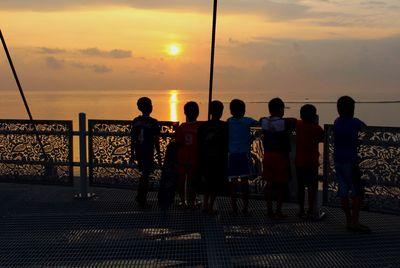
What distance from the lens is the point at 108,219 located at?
20.7 feet

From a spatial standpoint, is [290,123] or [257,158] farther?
[257,158]

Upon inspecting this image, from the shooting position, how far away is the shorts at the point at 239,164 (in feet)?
20.5

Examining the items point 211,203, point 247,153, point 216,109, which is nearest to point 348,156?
point 247,153

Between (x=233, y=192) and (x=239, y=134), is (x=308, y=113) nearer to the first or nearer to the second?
(x=239, y=134)

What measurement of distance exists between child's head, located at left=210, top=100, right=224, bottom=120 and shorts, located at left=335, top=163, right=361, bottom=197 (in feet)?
4.94

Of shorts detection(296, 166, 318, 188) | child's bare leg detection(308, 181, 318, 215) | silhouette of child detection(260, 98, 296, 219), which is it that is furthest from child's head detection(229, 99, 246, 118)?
child's bare leg detection(308, 181, 318, 215)

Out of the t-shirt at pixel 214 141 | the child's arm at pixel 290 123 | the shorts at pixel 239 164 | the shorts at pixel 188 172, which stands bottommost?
the shorts at pixel 188 172

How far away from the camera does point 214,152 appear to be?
6.33 meters

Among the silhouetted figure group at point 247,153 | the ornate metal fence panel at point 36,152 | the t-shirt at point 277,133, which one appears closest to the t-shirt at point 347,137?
the silhouetted figure group at point 247,153

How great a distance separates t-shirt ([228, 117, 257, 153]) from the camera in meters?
6.23

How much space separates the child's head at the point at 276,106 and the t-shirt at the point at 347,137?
661 mm

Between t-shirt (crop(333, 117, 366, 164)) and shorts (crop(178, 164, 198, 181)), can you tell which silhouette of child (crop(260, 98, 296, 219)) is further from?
shorts (crop(178, 164, 198, 181))

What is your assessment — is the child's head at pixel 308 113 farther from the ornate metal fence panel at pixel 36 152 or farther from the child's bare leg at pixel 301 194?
the ornate metal fence panel at pixel 36 152

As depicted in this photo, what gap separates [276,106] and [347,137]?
886mm
